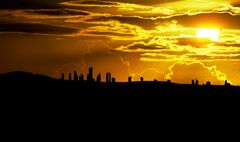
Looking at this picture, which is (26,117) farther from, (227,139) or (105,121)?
(227,139)

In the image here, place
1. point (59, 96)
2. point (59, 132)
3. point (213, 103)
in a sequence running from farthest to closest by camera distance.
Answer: point (213, 103) < point (59, 96) < point (59, 132)

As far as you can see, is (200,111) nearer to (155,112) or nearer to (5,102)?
(155,112)

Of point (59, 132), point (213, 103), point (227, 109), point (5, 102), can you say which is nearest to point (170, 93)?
point (213, 103)

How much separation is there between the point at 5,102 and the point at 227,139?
4812 cm

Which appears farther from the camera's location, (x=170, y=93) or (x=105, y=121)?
(x=170, y=93)

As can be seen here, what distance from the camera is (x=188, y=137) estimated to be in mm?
90812

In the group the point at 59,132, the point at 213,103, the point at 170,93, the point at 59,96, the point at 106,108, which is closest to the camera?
the point at 59,132

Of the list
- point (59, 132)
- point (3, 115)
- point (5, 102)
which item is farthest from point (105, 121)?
point (5, 102)

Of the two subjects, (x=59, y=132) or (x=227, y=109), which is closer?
(x=59, y=132)

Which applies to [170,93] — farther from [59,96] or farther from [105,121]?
[105,121]

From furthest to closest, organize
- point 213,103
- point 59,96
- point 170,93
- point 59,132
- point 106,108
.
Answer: point 170,93, point 213,103, point 59,96, point 106,108, point 59,132

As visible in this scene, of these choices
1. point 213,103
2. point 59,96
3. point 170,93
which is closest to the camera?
point 59,96

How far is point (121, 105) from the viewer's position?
117 m

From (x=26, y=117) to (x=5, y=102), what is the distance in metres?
15.3
